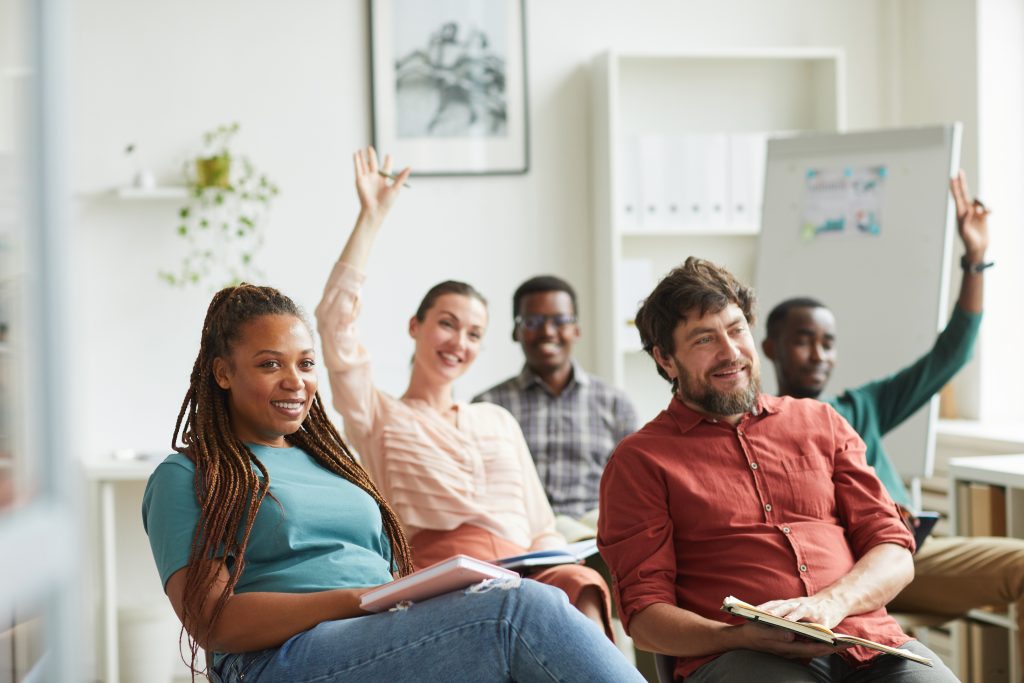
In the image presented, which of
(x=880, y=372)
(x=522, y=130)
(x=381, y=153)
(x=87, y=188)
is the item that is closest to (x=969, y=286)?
(x=880, y=372)

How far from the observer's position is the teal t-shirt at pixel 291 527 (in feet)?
5.53

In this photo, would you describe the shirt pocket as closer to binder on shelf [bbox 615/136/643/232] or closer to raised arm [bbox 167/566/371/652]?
raised arm [bbox 167/566/371/652]

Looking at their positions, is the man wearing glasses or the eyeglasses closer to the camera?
the man wearing glasses

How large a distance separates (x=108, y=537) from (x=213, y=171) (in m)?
1.26

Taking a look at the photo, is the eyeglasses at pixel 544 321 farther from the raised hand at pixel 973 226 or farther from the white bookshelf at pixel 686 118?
the raised hand at pixel 973 226

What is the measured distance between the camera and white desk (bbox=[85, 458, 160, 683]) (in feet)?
11.9

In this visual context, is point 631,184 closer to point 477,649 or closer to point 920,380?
point 920,380

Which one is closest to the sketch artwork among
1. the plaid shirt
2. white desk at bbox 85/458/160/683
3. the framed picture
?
the framed picture

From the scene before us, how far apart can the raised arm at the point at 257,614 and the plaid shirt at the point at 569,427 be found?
157 centimetres

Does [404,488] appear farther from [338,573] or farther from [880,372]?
[880,372]

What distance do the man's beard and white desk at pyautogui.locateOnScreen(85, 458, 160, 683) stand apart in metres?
2.14

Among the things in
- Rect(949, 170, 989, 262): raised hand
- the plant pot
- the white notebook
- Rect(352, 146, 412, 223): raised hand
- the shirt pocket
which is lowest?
the white notebook

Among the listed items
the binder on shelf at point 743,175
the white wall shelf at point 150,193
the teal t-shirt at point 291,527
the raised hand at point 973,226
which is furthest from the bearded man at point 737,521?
the white wall shelf at point 150,193

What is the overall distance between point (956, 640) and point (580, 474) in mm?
1075
